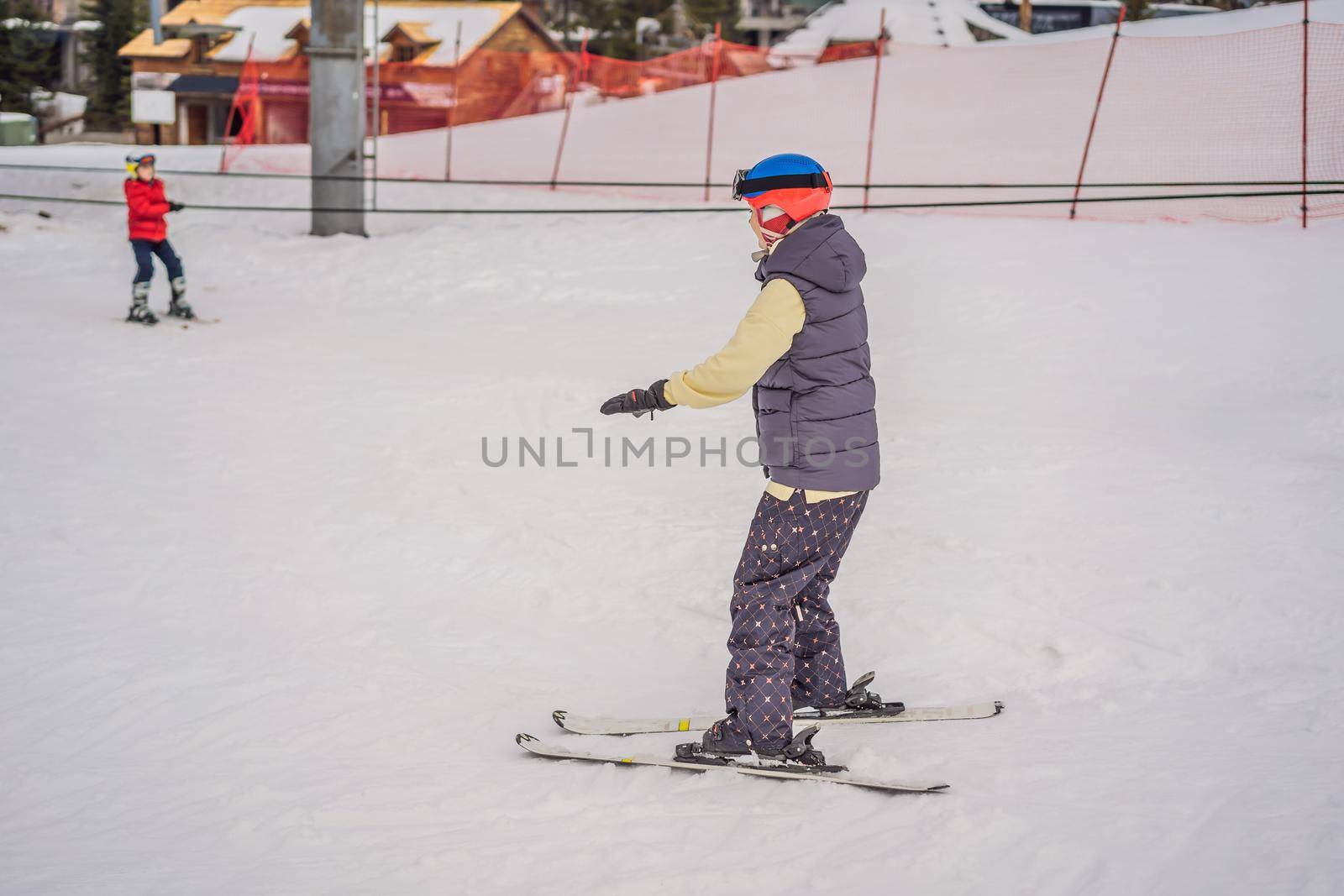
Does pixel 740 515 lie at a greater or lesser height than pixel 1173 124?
lesser

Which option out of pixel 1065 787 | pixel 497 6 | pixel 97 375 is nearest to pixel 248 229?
pixel 97 375

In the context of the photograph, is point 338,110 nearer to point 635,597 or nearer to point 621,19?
point 635,597

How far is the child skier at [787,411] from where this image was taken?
11.5ft

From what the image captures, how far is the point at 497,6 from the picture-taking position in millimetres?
38656

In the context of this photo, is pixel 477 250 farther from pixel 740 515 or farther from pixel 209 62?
pixel 209 62

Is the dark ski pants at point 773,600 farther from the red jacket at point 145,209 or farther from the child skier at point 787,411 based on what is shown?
the red jacket at point 145,209

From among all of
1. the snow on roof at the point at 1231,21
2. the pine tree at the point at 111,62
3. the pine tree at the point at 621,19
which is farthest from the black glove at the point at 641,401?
the pine tree at the point at 111,62

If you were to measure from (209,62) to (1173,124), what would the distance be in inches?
1252

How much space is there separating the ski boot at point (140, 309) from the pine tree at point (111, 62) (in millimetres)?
34765

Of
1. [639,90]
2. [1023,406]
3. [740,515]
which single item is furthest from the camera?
[639,90]

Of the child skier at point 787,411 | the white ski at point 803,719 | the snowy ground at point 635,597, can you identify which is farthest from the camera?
the white ski at point 803,719

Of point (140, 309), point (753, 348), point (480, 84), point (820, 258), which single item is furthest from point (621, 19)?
point (753, 348)

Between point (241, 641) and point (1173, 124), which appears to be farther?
point (1173, 124)

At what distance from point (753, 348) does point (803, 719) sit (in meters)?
1.46
